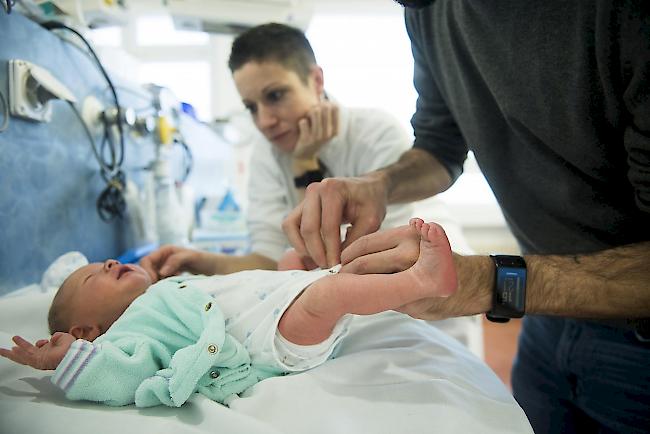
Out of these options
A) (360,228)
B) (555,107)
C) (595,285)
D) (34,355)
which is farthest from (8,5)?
(595,285)

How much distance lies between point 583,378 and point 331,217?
58cm

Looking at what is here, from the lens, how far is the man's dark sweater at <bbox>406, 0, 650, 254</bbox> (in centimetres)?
59

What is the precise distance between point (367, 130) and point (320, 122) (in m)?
0.17

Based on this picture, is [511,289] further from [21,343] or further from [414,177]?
[21,343]

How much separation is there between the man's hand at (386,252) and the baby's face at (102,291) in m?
0.46

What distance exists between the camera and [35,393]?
0.56m

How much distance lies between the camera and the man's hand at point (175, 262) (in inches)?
41.6

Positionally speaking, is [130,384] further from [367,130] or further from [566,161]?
[367,130]

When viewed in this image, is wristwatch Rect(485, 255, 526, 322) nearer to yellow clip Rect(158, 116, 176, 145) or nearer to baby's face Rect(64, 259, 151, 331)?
baby's face Rect(64, 259, 151, 331)

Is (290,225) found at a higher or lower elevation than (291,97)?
lower

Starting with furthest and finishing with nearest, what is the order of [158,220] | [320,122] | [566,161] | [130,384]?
[158,220]
[320,122]
[566,161]
[130,384]

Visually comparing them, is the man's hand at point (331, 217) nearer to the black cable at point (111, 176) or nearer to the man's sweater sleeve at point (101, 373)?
the man's sweater sleeve at point (101, 373)

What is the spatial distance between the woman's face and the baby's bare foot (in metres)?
1.01

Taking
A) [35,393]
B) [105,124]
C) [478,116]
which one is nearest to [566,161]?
[478,116]
